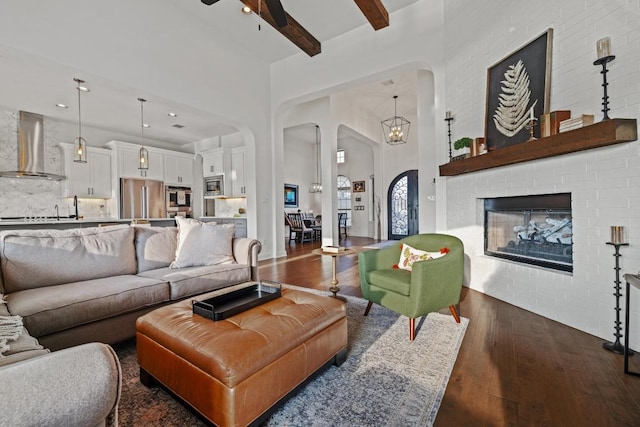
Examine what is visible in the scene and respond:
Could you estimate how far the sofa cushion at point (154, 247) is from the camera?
2.72 metres

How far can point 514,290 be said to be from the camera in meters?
2.91

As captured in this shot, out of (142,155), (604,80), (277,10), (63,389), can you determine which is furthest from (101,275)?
(604,80)

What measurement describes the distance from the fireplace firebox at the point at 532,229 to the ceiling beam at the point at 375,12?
2.90 metres

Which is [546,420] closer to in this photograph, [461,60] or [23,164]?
[461,60]

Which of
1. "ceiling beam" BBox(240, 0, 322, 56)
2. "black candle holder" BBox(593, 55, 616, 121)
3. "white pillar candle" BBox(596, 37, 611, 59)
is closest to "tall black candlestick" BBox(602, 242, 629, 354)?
"black candle holder" BBox(593, 55, 616, 121)

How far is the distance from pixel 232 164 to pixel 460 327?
6343 millimetres

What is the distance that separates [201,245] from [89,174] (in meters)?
5.48

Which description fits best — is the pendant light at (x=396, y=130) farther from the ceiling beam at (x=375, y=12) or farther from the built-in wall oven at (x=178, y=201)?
the built-in wall oven at (x=178, y=201)

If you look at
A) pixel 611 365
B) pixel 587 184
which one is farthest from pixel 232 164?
pixel 611 365

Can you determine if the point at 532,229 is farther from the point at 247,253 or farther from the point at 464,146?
the point at 247,253

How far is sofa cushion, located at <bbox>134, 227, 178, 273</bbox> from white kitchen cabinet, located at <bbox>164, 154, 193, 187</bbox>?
5.49m

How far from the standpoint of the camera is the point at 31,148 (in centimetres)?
569

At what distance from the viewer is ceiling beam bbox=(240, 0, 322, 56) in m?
3.95

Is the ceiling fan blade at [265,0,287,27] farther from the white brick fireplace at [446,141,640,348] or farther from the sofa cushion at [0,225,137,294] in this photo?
the white brick fireplace at [446,141,640,348]
